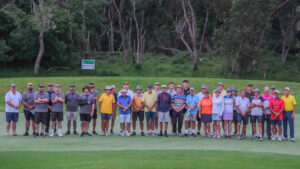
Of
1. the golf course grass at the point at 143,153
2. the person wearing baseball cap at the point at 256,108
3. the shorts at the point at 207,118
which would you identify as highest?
the person wearing baseball cap at the point at 256,108

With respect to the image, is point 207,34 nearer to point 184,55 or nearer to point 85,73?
point 184,55

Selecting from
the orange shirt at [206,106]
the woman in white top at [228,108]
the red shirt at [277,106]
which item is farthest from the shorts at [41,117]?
the red shirt at [277,106]

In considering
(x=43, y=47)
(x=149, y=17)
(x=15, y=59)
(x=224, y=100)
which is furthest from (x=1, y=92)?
(x=149, y=17)

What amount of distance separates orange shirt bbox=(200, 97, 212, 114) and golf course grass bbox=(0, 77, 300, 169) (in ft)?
3.58

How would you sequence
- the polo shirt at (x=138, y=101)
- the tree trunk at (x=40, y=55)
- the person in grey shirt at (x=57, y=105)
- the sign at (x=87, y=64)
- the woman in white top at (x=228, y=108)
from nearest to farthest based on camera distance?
the person in grey shirt at (x=57, y=105) < the woman in white top at (x=228, y=108) < the polo shirt at (x=138, y=101) < the tree trunk at (x=40, y=55) < the sign at (x=87, y=64)

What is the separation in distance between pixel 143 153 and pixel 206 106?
16.8 feet

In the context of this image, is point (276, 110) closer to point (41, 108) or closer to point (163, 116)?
point (163, 116)

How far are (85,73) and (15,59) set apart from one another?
796 cm

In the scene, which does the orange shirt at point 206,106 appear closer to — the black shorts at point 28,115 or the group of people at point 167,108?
the group of people at point 167,108

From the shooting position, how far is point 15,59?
170ft

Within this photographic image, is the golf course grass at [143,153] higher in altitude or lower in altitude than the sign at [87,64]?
lower

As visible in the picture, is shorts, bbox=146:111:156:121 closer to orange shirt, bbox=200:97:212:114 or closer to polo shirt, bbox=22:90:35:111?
orange shirt, bbox=200:97:212:114

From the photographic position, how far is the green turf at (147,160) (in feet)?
35.8

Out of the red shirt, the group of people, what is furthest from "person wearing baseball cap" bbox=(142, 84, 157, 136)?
the red shirt
